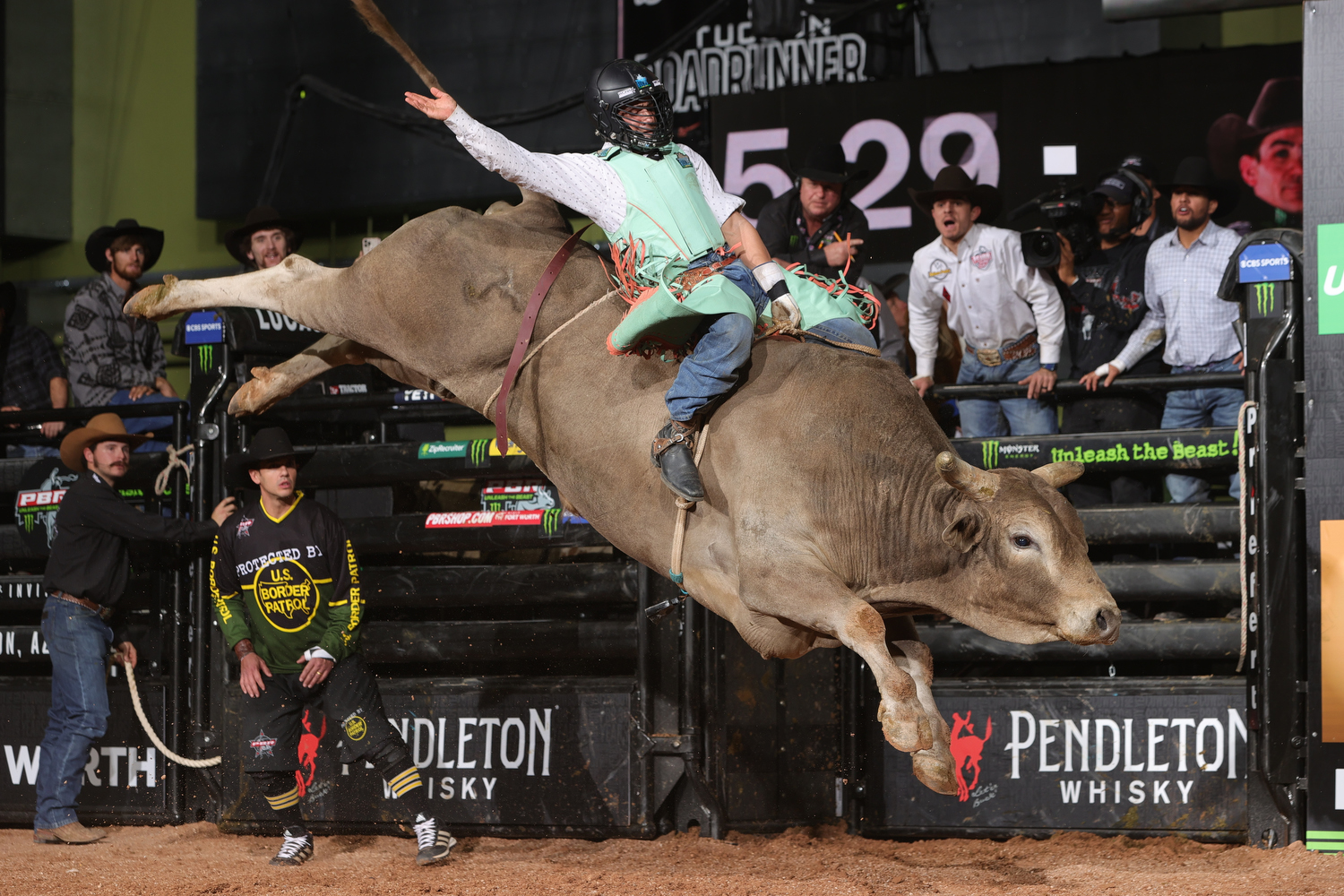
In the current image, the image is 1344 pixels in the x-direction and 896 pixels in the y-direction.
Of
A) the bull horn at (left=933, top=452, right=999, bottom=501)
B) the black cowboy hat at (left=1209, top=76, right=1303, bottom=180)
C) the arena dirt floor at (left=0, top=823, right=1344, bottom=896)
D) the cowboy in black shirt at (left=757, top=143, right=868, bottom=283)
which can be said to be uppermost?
the black cowboy hat at (left=1209, top=76, right=1303, bottom=180)

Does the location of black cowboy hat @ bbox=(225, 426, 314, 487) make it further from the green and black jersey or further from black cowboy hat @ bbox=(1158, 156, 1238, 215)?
black cowboy hat @ bbox=(1158, 156, 1238, 215)

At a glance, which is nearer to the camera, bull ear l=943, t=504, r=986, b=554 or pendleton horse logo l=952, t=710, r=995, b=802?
bull ear l=943, t=504, r=986, b=554

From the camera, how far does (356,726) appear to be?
7.07 metres

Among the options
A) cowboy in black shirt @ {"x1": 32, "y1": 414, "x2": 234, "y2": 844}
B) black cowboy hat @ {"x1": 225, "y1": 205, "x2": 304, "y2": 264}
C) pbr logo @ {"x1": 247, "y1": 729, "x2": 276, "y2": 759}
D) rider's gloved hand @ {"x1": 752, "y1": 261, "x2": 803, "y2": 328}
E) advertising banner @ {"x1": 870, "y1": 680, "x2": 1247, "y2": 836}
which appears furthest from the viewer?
black cowboy hat @ {"x1": 225, "y1": 205, "x2": 304, "y2": 264}

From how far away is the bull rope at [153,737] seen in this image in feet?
25.7

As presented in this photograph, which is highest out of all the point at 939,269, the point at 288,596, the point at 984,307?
the point at 939,269

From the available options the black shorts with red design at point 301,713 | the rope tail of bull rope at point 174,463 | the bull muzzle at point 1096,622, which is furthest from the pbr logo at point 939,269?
the rope tail of bull rope at point 174,463

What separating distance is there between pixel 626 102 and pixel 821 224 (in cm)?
287

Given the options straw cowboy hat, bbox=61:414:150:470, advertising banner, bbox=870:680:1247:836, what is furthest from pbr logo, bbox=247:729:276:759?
advertising banner, bbox=870:680:1247:836

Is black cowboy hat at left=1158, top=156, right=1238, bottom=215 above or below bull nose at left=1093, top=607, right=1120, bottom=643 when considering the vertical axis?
above

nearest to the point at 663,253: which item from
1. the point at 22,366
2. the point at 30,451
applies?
the point at 22,366

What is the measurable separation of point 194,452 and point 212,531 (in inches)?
24.8

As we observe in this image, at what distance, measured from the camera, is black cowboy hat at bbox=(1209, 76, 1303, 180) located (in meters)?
9.95

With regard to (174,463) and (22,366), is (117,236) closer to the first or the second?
(22,366)
